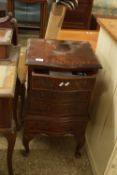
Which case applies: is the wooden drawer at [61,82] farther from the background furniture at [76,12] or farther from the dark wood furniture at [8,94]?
the background furniture at [76,12]

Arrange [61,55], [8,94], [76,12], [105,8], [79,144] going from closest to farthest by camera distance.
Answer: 1. [8,94]
2. [61,55]
3. [79,144]
4. [76,12]
5. [105,8]

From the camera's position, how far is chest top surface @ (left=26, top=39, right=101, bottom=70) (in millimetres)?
1162

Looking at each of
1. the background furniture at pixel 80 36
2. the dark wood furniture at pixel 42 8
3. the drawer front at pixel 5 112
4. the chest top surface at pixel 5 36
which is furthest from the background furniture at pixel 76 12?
the drawer front at pixel 5 112

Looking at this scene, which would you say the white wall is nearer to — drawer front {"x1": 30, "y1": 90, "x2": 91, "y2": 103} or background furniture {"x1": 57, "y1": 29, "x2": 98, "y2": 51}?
drawer front {"x1": 30, "y1": 90, "x2": 91, "y2": 103}

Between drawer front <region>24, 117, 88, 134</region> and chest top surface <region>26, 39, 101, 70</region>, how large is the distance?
360 millimetres

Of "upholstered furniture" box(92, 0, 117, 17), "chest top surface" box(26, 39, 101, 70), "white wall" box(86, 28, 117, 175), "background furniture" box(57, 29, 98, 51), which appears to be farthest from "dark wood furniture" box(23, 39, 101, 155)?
"upholstered furniture" box(92, 0, 117, 17)

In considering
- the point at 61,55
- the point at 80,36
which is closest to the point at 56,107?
the point at 61,55

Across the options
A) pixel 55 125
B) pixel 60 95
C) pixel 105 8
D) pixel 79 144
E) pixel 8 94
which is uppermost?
pixel 8 94

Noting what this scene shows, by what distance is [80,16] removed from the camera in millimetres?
3162

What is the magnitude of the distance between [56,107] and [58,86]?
15 cm

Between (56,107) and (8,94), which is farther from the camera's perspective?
(56,107)

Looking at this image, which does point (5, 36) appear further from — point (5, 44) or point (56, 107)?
point (56, 107)

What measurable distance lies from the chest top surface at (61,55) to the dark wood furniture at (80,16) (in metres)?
1.85

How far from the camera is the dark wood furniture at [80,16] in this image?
121 inches
